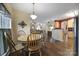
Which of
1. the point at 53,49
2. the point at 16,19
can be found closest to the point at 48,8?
the point at 16,19

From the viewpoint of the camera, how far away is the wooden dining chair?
6.15ft

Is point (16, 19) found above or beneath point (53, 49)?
above

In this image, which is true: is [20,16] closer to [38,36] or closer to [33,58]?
[38,36]

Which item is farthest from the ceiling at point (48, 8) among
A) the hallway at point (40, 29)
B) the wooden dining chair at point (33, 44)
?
the wooden dining chair at point (33, 44)

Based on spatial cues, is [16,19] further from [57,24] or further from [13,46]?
[57,24]

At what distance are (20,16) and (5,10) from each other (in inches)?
8.8

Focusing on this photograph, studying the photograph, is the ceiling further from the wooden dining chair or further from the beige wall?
the wooden dining chair

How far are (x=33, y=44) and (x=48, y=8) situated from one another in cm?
57

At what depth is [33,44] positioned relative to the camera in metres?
1.88

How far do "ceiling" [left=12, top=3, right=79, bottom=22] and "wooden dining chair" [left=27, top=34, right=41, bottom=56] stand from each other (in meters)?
0.27

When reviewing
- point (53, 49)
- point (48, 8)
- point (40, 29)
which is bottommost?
point (53, 49)

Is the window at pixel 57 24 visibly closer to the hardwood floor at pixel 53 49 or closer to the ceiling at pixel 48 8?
the ceiling at pixel 48 8

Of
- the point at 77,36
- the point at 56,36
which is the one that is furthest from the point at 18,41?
the point at 77,36

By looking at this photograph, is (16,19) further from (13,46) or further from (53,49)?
(53,49)
